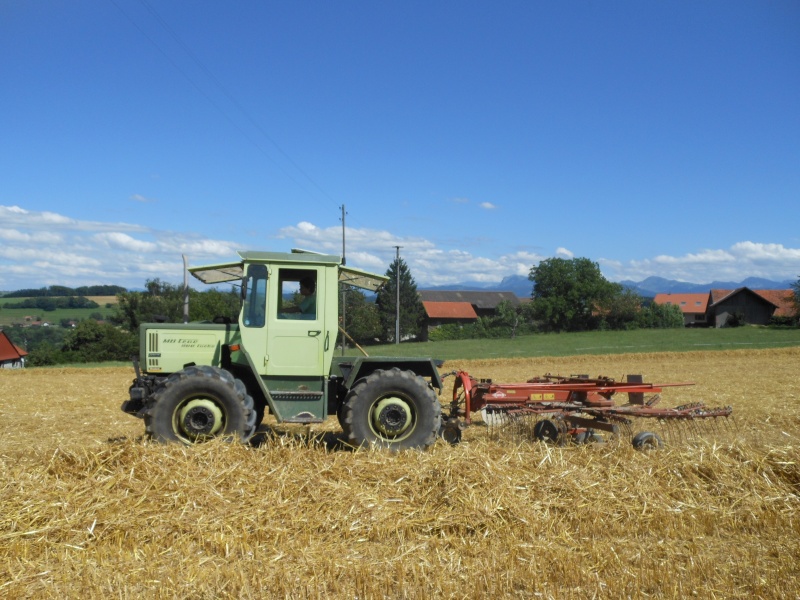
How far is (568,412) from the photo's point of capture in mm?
8562

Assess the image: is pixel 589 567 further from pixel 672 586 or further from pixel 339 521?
pixel 339 521

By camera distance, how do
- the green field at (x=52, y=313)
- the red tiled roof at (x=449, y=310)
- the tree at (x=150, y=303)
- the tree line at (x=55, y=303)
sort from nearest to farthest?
the tree at (x=150, y=303) → the green field at (x=52, y=313) → the red tiled roof at (x=449, y=310) → the tree line at (x=55, y=303)

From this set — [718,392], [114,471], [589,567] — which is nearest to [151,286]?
[718,392]

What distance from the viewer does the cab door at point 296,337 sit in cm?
802

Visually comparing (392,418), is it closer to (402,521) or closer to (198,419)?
(198,419)

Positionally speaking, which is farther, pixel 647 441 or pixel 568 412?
pixel 568 412

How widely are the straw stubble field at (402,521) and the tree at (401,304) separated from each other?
5073cm

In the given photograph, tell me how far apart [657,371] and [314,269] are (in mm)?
17195

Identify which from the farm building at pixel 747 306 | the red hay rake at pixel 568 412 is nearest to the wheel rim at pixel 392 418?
the red hay rake at pixel 568 412

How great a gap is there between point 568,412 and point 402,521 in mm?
3776

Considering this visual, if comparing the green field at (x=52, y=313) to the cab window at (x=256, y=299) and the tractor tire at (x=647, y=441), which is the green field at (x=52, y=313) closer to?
the cab window at (x=256, y=299)

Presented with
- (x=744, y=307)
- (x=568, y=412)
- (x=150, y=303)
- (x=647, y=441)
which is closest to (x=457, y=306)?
(x=744, y=307)

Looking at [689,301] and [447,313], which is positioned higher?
[689,301]

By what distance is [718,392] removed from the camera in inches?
571
